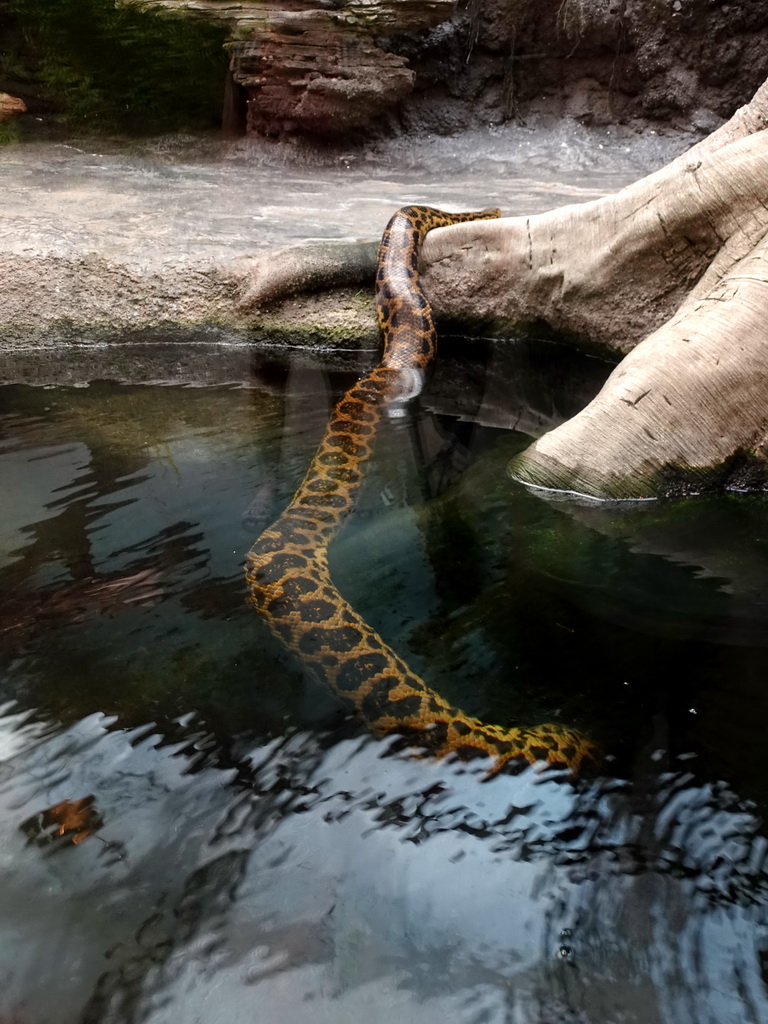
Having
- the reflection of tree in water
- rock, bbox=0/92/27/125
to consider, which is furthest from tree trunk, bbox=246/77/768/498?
rock, bbox=0/92/27/125

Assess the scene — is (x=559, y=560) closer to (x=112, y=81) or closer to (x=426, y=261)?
(x=426, y=261)

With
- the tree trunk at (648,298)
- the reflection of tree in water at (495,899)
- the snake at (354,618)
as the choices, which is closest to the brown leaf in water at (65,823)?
the reflection of tree in water at (495,899)

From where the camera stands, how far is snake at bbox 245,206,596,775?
2.85 metres

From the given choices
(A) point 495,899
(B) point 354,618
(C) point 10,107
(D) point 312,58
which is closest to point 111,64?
(C) point 10,107

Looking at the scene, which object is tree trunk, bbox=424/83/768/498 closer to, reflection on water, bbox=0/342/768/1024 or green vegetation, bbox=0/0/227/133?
reflection on water, bbox=0/342/768/1024

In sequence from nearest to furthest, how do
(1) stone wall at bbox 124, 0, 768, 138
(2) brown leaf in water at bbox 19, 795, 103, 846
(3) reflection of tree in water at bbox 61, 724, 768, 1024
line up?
(3) reflection of tree in water at bbox 61, 724, 768, 1024 < (2) brown leaf in water at bbox 19, 795, 103, 846 < (1) stone wall at bbox 124, 0, 768, 138

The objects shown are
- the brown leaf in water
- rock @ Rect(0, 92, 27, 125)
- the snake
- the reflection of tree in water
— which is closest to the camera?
the reflection of tree in water

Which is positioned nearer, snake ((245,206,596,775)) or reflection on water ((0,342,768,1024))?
reflection on water ((0,342,768,1024))

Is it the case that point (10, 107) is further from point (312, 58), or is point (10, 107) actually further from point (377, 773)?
point (377, 773)

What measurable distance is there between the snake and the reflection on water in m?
0.08

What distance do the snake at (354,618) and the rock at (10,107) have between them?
7.19 metres

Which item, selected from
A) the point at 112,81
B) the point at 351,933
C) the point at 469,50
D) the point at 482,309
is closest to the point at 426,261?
the point at 482,309

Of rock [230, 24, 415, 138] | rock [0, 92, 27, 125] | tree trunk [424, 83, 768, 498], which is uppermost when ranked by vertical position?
rock [230, 24, 415, 138]

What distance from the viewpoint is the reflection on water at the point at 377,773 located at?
6.91 ft
